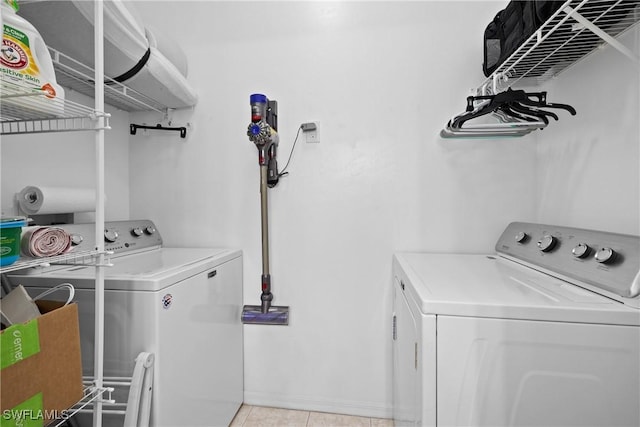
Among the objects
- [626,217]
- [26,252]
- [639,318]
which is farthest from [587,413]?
[26,252]

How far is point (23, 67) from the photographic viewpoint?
80cm

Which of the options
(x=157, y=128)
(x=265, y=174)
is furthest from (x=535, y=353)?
(x=157, y=128)

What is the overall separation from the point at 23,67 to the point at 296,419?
6.14 feet

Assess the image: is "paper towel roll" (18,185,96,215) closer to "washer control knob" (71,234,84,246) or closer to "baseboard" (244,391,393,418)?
"washer control knob" (71,234,84,246)

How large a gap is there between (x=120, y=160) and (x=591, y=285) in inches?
91.7

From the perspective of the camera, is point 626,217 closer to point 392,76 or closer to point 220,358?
point 392,76

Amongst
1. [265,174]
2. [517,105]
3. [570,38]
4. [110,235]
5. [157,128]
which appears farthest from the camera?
[157,128]

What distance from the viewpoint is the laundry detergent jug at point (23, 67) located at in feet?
2.53

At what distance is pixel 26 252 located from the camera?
83cm

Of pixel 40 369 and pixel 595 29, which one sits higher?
pixel 595 29

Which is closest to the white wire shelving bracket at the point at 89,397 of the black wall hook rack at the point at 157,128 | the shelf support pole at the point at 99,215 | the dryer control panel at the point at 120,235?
the shelf support pole at the point at 99,215

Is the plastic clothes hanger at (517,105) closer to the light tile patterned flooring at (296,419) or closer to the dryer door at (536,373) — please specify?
the dryer door at (536,373)

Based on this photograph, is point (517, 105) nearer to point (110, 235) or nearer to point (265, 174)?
point (265, 174)

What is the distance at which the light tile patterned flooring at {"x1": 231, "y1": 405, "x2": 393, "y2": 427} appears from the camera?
160 cm
